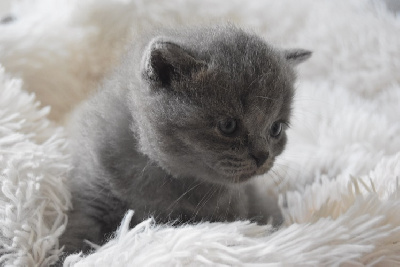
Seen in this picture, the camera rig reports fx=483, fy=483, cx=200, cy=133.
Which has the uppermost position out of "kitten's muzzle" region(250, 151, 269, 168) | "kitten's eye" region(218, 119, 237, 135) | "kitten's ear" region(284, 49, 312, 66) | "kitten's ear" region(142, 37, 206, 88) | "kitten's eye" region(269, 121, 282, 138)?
"kitten's ear" region(284, 49, 312, 66)

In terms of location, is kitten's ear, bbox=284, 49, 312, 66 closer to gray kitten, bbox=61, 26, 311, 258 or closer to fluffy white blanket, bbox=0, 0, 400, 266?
gray kitten, bbox=61, 26, 311, 258

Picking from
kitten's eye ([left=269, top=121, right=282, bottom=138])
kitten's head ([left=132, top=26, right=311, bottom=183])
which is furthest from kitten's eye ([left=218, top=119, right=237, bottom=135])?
kitten's eye ([left=269, top=121, right=282, bottom=138])

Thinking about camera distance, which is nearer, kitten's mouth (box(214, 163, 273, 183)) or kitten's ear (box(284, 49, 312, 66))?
kitten's mouth (box(214, 163, 273, 183))

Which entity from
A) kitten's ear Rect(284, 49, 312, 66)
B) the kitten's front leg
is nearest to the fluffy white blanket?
the kitten's front leg

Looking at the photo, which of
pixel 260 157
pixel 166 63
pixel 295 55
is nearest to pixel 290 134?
pixel 295 55

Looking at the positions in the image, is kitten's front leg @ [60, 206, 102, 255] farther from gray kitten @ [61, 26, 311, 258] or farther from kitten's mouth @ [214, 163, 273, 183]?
kitten's mouth @ [214, 163, 273, 183]

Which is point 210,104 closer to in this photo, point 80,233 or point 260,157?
point 260,157

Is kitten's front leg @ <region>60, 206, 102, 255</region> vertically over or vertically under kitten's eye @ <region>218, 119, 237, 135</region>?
under

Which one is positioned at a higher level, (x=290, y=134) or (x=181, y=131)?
(x=290, y=134)
